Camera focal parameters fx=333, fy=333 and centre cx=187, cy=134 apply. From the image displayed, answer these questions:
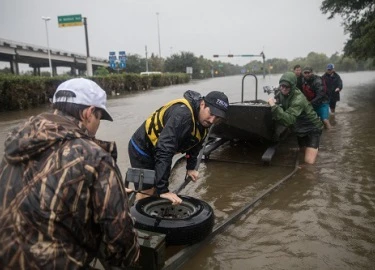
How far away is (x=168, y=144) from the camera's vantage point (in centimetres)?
310

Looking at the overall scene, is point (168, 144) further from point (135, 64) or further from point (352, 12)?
point (135, 64)

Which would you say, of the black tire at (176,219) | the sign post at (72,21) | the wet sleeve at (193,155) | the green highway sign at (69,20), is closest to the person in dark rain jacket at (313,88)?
the wet sleeve at (193,155)

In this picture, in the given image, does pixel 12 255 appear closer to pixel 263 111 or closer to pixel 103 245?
pixel 103 245

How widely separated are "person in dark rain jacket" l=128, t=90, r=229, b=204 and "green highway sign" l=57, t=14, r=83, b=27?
31.3 metres

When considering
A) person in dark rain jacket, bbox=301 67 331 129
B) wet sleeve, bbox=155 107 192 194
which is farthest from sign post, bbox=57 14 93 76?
wet sleeve, bbox=155 107 192 194

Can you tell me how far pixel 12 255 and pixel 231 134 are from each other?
569 centimetres

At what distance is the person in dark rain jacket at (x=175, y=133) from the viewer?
3.08 meters

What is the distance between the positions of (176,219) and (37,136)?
2.06 metres

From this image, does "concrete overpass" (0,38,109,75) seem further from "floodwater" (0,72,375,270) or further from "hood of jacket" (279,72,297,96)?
"hood of jacket" (279,72,297,96)

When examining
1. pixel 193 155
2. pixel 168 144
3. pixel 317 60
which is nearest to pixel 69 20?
pixel 193 155

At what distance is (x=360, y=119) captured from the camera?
11.7m

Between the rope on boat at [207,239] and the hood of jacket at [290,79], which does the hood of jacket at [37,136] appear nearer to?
the rope on boat at [207,239]

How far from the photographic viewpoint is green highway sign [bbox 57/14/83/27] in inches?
1244

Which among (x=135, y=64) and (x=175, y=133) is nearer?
(x=175, y=133)
